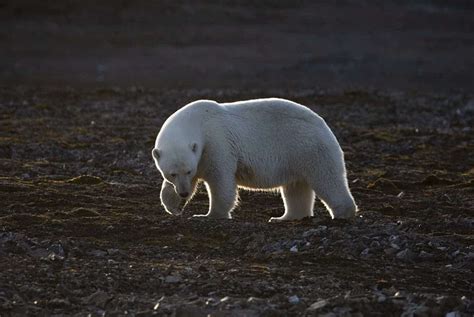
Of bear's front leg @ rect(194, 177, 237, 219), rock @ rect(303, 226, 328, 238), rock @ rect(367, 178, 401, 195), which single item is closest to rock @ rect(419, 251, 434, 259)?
rock @ rect(303, 226, 328, 238)

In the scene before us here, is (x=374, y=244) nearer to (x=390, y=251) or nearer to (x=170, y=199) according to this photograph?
(x=390, y=251)

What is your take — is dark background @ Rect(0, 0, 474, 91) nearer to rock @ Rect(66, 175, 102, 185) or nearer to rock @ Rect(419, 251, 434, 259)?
rock @ Rect(66, 175, 102, 185)

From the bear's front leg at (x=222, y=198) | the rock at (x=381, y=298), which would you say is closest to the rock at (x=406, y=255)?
the rock at (x=381, y=298)

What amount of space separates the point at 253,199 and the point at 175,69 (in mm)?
21359

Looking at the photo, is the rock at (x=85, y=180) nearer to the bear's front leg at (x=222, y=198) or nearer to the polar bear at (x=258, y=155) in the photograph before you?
the polar bear at (x=258, y=155)

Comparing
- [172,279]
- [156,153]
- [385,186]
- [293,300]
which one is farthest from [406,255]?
[385,186]

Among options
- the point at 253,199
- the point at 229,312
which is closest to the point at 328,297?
the point at 229,312

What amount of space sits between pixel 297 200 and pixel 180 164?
168 cm

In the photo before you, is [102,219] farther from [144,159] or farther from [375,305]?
[144,159]

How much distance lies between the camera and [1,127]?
63.5 feet

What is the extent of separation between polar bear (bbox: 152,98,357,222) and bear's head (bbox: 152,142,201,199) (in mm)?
28

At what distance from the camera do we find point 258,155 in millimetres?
10773

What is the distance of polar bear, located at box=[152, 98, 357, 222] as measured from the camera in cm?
1041

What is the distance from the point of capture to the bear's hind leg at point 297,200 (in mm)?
10984
